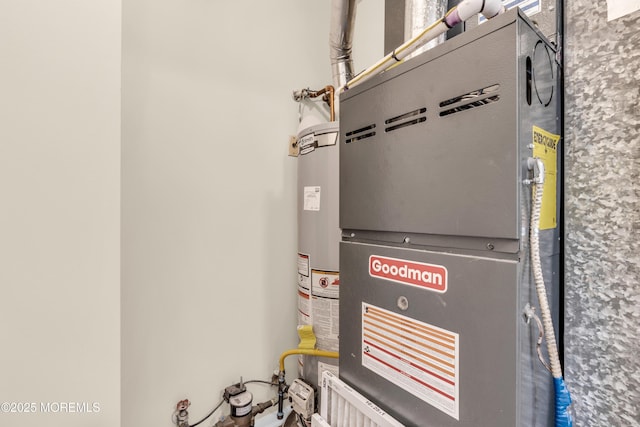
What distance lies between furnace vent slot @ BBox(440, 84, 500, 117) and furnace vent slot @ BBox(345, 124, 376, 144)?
162mm

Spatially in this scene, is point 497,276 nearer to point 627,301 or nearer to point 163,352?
point 627,301

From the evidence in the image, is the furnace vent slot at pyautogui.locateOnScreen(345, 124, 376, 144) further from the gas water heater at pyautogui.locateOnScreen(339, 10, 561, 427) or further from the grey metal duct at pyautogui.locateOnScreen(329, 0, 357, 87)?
the grey metal duct at pyautogui.locateOnScreen(329, 0, 357, 87)

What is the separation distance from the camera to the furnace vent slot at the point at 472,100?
1.37ft

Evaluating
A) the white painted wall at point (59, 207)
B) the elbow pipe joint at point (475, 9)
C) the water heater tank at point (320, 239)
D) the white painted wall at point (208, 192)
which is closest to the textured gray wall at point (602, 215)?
the elbow pipe joint at point (475, 9)

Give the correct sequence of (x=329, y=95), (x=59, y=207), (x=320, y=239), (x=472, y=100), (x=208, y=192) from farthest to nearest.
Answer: (x=329, y=95), (x=208, y=192), (x=320, y=239), (x=59, y=207), (x=472, y=100)

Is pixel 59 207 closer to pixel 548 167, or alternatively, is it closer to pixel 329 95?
pixel 548 167

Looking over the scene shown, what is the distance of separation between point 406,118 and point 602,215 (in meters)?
0.38

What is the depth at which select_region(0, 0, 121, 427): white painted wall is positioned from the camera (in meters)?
0.60

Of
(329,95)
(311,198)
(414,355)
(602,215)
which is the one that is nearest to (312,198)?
(311,198)

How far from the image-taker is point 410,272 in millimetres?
523

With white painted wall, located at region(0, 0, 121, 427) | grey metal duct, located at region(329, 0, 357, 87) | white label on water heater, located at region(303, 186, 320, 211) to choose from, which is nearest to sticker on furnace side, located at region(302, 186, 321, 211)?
white label on water heater, located at region(303, 186, 320, 211)

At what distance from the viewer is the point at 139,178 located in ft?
3.63

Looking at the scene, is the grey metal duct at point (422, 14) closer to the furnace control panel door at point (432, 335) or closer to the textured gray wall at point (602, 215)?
the textured gray wall at point (602, 215)

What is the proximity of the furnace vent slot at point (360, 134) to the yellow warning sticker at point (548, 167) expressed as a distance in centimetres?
28
